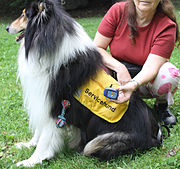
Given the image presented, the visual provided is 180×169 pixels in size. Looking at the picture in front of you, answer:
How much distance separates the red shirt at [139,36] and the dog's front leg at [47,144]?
1181mm

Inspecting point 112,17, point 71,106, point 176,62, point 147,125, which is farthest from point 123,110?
point 176,62

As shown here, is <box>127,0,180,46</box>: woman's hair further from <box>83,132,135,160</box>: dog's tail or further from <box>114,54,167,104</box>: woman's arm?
<box>83,132,135,160</box>: dog's tail

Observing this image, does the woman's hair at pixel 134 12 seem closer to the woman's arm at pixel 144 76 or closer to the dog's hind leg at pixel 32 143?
the woman's arm at pixel 144 76

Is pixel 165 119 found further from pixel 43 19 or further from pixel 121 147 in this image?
pixel 43 19

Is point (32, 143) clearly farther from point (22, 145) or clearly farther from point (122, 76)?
point (122, 76)

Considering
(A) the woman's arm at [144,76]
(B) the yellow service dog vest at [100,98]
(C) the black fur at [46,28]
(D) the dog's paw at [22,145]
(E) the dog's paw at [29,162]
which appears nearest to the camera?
(C) the black fur at [46,28]

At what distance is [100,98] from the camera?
2.24 m

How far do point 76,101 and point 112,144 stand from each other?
54 cm

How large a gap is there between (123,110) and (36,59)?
3.12 ft

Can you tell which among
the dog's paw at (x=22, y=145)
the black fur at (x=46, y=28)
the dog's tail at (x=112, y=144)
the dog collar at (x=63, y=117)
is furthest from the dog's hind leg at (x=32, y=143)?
the black fur at (x=46, y=28)

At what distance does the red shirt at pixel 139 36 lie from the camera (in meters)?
2.48

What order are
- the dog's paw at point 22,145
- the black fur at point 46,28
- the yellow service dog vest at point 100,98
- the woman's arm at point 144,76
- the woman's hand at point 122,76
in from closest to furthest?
the black fur at point 46,28
the woman's arm at point 144,76
the yellow service dog vest at point 100,98
the woman's hand at point 122,76
the dog's paw at point 22,145

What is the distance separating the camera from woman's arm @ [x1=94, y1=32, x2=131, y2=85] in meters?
2.46

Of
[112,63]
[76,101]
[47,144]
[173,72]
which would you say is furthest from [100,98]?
[173,72]
